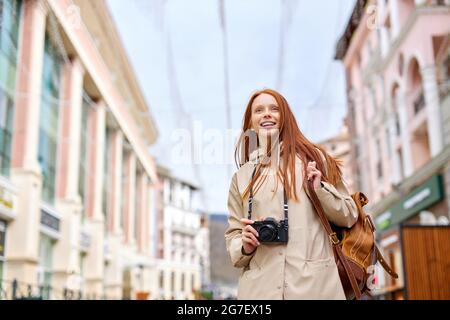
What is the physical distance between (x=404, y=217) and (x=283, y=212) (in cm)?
1913

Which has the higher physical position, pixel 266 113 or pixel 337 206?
pixel 266 113

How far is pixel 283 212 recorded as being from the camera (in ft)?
5.89

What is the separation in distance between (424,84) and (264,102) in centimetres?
1650

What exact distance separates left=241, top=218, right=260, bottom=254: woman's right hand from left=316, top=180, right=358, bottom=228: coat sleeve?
21 cm

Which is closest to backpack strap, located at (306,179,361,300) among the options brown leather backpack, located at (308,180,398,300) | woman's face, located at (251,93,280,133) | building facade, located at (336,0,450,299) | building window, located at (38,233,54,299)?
brown leather backpack, located at (308,180,398,300)

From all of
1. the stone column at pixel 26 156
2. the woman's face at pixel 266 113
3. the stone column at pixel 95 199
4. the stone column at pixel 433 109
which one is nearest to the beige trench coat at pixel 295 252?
the woman's face at pixel 266 113

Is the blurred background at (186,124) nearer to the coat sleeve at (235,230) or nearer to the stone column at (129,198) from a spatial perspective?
the stone column at (129,198)

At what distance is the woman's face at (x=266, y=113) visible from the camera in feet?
6.31

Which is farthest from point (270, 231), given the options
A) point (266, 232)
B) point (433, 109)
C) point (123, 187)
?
point (123, 187)

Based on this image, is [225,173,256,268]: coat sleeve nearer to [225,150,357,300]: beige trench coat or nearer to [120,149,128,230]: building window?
[225,150,357,300]: beige trench coat

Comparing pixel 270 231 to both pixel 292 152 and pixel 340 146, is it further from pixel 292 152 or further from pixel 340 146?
pixel 340 146

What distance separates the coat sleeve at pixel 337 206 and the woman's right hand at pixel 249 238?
0.69ft

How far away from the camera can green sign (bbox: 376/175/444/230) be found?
16731 mm
